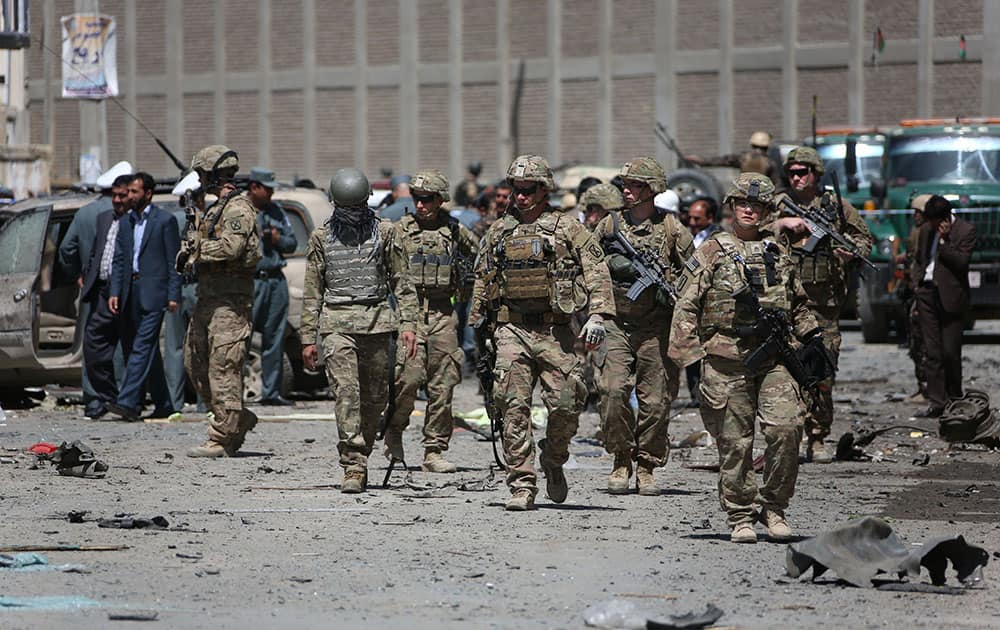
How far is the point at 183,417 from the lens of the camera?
15.4 meters

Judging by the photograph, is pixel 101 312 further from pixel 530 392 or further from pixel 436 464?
pixel 530 392

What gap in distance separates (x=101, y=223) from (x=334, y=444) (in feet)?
10.7

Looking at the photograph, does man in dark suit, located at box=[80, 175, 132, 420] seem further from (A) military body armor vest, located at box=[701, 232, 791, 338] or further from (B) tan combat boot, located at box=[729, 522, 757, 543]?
(B) tan combat boot, located at box=[729, 522, 757, 543]

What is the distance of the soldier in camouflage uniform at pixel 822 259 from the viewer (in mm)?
12461

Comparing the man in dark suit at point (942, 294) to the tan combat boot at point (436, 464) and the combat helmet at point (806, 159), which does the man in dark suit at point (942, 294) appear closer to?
the combat helmet at point (806, 159)

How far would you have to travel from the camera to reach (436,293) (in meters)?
12.6

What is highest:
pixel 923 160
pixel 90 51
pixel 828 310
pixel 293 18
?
pixel 293 18

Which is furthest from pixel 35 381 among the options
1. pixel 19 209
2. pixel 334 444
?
pixel 334 444

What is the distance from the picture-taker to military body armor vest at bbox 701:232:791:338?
358 inches

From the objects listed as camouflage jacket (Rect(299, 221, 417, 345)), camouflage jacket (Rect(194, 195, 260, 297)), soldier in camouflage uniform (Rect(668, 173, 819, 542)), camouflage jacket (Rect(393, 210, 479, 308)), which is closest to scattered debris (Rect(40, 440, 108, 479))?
camouflage jacket (Rect(194, 195, 260, 297))

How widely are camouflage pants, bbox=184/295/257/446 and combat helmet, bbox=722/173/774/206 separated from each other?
472 cm

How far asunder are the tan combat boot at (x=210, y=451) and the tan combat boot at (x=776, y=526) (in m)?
4.83

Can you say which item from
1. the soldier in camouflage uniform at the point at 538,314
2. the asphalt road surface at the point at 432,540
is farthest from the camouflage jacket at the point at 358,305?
the asphalt road surface at the point at 432,540

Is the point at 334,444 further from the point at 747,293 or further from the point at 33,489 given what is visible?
the point at 747,293
